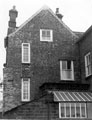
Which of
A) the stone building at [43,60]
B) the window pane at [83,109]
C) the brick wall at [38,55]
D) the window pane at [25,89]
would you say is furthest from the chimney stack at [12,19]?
the window pane at [83,109]

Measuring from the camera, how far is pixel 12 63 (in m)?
28.2

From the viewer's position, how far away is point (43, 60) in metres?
28.8

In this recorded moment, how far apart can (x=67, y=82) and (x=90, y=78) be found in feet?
9.50

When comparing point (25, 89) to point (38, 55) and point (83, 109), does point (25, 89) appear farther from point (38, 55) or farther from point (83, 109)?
point (83, 109)

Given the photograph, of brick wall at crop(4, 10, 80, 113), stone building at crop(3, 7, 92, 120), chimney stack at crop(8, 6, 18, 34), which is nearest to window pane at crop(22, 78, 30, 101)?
stone building at crop(3, 7, 92, 120)

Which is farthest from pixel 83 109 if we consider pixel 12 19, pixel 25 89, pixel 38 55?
pixel 12 19

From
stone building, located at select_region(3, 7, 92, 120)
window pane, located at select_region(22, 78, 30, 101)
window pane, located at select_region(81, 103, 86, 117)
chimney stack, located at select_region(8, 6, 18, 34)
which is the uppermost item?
chimney stack, located at select_region(8, 6, 18, 34)

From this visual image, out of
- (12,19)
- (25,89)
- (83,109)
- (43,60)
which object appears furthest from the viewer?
(12,19)

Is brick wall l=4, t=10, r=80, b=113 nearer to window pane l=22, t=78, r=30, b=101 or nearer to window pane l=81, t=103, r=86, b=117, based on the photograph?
window pane l=22, t=78, r=30, b=101

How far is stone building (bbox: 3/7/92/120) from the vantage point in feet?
88.3

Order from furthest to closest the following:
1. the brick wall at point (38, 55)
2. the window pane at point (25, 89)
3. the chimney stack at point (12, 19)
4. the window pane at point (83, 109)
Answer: the chimney stack at point (12, 19)
the brick wall at point (38, 55)
the window pane at point (25, 89)
the window pane at point (83, 109)

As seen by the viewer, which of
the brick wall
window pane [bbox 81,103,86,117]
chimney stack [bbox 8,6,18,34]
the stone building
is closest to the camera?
window pane [bbox 81,103,86,117]

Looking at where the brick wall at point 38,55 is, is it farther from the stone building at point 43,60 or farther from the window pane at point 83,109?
the window pane at point 83,109

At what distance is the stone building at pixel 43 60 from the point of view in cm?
2691
